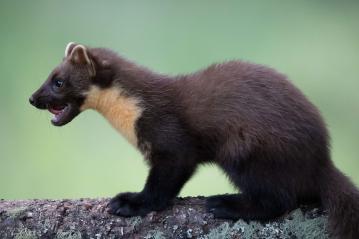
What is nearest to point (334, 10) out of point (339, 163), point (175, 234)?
point (339, 163)

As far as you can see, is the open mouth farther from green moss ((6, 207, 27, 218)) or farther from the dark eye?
green moss ((6, 207, 27, 218))

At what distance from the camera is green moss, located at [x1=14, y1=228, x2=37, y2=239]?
12.2 feet

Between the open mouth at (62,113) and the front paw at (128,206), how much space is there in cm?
60

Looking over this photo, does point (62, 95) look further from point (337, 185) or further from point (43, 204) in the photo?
point (337, 185)

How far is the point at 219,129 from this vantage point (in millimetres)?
3967

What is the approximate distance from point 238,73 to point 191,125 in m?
0.35

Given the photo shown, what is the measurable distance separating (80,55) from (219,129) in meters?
0.87

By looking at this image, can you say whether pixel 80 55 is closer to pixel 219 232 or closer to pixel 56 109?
pixel 56 109

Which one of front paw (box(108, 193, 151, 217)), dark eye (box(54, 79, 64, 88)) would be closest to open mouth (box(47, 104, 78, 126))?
dark eye (box(54, 79, 64, 88))

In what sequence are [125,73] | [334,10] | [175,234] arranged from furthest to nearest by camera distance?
[334,10], [125,73], [175,234]

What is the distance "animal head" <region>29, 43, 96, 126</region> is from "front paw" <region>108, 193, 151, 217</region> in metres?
0.63

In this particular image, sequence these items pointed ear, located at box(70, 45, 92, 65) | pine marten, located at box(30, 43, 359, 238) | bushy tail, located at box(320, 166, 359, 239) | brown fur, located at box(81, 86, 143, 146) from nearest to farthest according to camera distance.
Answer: bushy tail, located at box(320, 166, 359, 239), pine marten, located at box(30, 43, 359, 238), brown fur, located at box(81, 86, 143, 146), pointed ear, located at box(70, 45, 92, 65)

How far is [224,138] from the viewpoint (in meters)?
3.95

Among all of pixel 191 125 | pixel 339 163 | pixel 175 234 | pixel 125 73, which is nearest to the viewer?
pixel 175 234
